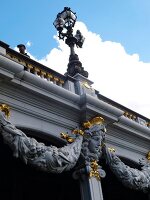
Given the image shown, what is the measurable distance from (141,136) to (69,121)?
3196 millimetres

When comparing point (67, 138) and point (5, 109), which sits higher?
point (5, 109)

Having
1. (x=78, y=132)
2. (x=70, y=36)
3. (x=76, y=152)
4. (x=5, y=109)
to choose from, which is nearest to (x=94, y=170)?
(x=76, y=152)

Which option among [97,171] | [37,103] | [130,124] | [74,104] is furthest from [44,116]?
[130,124]

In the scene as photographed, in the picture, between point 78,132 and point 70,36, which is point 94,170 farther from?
point 70,36

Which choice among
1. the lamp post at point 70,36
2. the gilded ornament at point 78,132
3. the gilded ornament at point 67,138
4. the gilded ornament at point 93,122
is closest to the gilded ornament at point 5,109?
the gilded ornament at point 67,138

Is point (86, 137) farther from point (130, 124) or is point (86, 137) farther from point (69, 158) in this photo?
point (130, 124)

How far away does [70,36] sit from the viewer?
12.9m

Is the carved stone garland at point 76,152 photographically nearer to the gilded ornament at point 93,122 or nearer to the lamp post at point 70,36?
the gilded ornament at point 93,122

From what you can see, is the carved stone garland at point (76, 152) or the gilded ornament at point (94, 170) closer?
the carved stone garland at point (76, 152)

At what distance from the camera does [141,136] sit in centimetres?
1256

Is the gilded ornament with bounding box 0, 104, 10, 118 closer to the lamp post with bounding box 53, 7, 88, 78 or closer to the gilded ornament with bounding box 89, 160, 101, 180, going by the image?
the gilded ornament with bounding box 89, 160, 101, 180

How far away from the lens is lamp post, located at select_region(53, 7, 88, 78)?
12349mm

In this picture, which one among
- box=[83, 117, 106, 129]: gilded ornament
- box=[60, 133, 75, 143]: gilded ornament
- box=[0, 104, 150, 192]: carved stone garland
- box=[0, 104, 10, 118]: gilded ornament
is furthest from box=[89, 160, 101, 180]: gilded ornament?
box=[0, 104, 10, 118]: gilded ornament

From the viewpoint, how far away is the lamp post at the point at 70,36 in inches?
486
